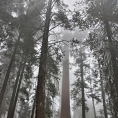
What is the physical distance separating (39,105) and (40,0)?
35.8ft

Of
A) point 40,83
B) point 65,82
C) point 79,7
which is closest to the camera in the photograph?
point 40,83

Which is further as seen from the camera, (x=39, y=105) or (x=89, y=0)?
(x=89, y=0)

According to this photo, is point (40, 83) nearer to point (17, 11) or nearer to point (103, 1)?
point (103, 1)

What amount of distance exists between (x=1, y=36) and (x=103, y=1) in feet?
25.5

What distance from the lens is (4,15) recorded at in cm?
1084

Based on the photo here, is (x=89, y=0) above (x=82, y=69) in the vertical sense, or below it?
above

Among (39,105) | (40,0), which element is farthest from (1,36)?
(39,105)

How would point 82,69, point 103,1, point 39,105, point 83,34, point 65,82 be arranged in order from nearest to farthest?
point 39,105
point 103,1
point 82,69
point 65,82
point 83,34

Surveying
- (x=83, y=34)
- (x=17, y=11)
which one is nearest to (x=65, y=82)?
(x=83, y=34)

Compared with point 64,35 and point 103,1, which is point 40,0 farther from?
point 64,35

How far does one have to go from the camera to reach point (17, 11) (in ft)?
45.2

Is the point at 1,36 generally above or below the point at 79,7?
below

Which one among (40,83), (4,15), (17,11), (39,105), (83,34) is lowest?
(39,105)

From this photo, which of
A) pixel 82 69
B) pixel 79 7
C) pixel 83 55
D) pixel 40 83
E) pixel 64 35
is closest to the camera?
pixel 40 83
